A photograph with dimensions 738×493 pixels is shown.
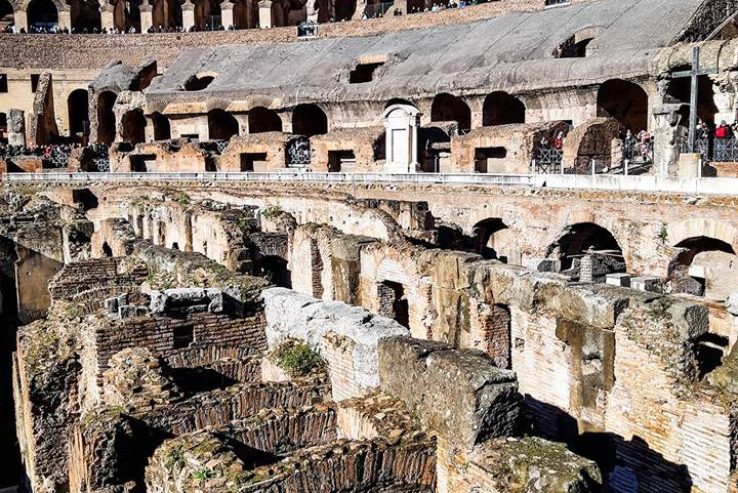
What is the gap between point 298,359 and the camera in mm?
7938

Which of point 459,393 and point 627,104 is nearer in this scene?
point 459,393

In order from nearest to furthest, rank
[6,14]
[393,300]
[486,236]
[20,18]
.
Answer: [393,300] → [486,236] → [20,18] → [6,14]

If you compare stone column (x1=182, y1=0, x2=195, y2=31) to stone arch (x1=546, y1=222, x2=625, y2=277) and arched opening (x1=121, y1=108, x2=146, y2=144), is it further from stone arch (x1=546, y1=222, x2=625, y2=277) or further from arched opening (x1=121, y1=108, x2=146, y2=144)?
stone arch (x1=546, y1=222, x2=625, y2=277)

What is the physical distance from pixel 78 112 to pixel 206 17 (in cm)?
1071

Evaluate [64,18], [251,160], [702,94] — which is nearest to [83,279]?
[702,94]

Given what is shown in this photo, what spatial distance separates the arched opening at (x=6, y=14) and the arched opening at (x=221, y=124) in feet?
73.9

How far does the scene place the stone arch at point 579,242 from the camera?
18.7 meters

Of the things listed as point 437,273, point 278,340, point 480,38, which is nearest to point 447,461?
point 278,340

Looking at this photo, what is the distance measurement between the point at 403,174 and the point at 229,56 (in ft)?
76.4

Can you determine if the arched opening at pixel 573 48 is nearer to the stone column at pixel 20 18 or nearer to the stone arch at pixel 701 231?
the stone arch at pixel 701 231

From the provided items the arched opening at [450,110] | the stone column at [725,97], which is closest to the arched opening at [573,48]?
the arched opening at [450,110]

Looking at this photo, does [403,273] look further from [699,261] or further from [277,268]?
[699,261]

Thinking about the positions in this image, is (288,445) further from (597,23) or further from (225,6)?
(225,6)

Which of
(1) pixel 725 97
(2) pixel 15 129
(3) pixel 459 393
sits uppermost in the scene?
(2) pixel 15 129
